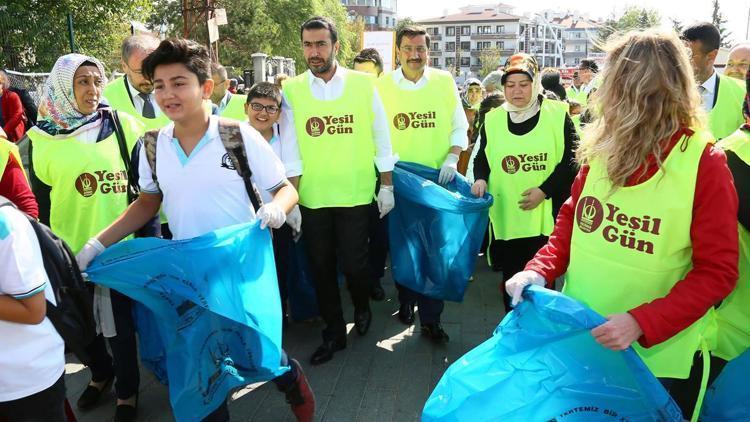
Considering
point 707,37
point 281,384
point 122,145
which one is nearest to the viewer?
point 281,384

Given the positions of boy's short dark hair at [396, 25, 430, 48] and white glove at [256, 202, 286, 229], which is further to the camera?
boy's short dark hair at [396, 25, 430, 48]

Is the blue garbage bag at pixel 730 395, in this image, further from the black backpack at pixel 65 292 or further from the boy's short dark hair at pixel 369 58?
the boy's short dark hair at pixel 369 58

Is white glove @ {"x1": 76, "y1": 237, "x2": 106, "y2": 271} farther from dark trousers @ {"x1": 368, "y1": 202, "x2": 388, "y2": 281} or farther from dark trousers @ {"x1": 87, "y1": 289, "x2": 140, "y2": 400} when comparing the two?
dark trousers @ {"x1": 368, "y1": 202, "x2": 388, "y2": 281}

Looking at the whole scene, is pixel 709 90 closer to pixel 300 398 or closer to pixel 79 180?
pixel 300 398

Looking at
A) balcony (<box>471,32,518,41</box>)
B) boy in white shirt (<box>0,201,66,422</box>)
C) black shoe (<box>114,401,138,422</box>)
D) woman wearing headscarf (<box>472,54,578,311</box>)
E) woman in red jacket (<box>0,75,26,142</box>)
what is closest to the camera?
boy in white shirt (<box>0,201,66,422</box>)

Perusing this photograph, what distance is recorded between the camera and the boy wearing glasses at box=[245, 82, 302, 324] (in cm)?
343

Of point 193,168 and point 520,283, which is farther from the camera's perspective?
point 193,168

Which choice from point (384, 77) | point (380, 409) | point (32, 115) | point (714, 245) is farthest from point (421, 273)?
point (32, 115)

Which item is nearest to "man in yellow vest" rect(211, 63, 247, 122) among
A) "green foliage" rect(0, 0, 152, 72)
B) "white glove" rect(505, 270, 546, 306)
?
"white glove" rect(505, 270, 546, 306)

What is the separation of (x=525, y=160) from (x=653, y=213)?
→ 1.69 metres

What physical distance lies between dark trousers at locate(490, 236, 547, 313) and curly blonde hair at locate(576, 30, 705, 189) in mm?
1718

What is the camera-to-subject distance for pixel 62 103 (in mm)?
2754

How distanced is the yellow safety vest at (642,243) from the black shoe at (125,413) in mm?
2355

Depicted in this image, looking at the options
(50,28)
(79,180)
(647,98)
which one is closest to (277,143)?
(79,180)
